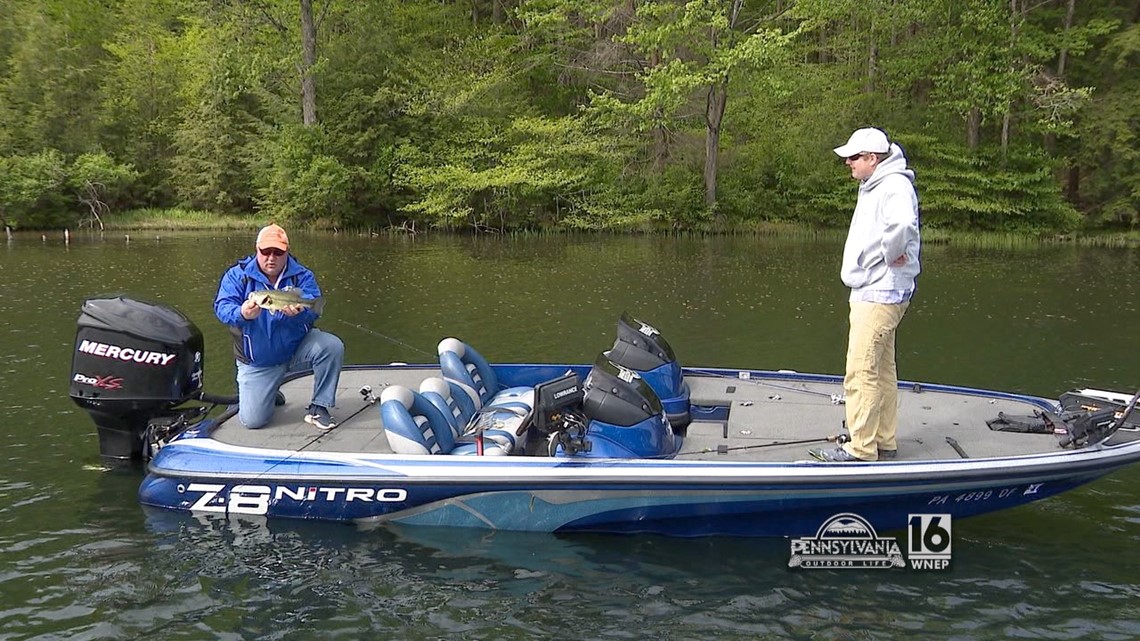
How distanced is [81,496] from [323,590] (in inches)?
110

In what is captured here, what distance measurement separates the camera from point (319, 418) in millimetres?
6867

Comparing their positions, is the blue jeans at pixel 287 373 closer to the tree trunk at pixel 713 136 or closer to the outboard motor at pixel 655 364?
the outboard motor at pixel 655 364

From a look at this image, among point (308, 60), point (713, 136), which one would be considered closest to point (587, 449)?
point (713, 136)

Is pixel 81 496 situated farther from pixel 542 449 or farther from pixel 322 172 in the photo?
pixel 322 172

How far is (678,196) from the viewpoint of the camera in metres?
32.3

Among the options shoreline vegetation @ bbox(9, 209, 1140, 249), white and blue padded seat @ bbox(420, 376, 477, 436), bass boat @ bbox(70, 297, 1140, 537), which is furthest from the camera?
shoreline vegetation @ bbox(9, 209, 1140, 249)

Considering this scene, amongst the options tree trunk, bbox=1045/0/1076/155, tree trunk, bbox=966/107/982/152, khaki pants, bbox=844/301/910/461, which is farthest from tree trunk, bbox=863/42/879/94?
khaki pants, bbox=844/301/910/461

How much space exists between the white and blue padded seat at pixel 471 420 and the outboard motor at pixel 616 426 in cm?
52

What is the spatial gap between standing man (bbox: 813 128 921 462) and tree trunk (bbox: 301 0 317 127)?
32862mm

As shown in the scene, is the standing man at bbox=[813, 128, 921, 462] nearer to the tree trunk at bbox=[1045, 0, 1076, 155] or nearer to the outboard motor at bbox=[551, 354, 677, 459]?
the outboard motor at bbox=[551, 354, 677, 459]

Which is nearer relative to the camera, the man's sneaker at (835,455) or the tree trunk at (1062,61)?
the man's sneaker at (835,455)

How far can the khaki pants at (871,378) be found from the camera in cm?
546

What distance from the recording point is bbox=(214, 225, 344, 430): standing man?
6477mm

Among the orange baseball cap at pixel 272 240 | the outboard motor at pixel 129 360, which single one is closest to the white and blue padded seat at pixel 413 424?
the orange baseball cap at pixel 272 240
